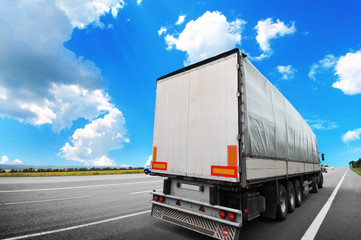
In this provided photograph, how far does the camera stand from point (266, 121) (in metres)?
5.03

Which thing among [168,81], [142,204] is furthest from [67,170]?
[168,81]

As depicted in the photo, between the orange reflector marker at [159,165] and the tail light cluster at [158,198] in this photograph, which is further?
the orange reflector marker at [159,165]

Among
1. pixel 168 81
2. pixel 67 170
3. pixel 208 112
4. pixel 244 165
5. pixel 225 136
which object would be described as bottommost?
pixel 67 170

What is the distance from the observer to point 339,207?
761 centimetres

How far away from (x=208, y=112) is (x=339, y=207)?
24.5ft

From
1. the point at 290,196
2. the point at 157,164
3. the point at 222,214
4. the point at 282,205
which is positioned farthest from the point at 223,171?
the point at 290,196

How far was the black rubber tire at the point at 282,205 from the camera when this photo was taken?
5.27 m

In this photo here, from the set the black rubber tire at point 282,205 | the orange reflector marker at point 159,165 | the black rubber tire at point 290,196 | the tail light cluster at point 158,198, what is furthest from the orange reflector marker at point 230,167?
the black rubber tire at point 290,196

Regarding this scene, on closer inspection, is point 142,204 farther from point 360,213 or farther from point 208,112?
point 360,213

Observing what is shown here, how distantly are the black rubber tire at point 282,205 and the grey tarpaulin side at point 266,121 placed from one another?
37.7 inches

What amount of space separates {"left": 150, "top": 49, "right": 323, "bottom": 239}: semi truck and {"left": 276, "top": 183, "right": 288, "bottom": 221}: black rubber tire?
0.03 m

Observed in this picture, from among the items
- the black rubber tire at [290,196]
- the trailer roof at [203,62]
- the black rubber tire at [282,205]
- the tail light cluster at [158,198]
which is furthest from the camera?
the black rubber tire at [290,196]

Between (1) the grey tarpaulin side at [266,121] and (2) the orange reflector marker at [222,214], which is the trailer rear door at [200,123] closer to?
(1) the grey tarpaulin side at [266,121]

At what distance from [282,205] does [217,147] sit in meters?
3.22
